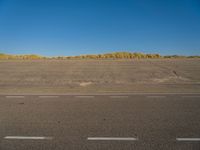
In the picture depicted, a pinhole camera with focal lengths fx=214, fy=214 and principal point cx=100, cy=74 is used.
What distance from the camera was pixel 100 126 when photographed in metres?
6.03

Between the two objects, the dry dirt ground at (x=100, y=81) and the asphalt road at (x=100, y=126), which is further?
the dry dirt ground at (x=100, y=81)

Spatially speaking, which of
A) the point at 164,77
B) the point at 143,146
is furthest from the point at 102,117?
the point at 164,77

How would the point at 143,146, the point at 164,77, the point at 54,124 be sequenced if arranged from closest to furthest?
the point at 143,146 → the point at 54,124 → the point at 164,77

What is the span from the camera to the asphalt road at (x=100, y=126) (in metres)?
4.73

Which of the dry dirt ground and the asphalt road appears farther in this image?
the dry dirt ground

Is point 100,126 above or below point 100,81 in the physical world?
above

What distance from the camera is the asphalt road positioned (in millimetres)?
4730

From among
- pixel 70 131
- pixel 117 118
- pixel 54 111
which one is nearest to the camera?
pixel 70 131

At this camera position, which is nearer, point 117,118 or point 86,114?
point 117,118

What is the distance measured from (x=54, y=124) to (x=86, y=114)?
4.61 feet

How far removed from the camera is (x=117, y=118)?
6828mm

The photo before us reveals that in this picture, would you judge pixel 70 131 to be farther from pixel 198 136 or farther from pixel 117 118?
pixel 198 136

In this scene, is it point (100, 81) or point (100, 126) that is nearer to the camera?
point (100, 126)

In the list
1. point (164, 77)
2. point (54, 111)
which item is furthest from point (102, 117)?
point (164, 77)
